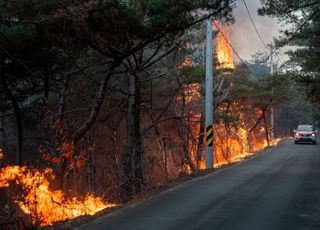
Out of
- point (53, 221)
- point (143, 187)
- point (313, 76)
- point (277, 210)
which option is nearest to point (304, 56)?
point (313, 76)

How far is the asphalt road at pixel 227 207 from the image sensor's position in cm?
Answer: 974

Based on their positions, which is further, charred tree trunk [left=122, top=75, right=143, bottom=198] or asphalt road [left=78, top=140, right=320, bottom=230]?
charred tree trunk [left=122, top=75, right=143, bottom=198]

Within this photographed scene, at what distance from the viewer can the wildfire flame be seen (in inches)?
410

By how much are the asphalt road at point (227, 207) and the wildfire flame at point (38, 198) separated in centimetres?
119

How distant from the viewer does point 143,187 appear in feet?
51.8

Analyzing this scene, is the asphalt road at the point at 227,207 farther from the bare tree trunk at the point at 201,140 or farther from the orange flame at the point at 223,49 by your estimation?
the orange flame at the point at 223,49

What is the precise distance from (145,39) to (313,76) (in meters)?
17.4

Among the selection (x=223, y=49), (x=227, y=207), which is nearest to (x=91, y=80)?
(x=227, y=207)

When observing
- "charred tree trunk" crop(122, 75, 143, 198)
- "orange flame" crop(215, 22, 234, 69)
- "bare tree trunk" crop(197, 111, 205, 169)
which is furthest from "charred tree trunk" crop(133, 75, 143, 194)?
"orange flame" crop(215, 22, 234, 69)

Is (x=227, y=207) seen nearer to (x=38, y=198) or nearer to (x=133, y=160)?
(x=38, y=198)

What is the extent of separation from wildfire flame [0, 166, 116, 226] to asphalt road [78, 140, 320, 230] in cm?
119

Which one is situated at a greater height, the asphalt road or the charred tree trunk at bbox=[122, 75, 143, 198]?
the charred tree trunk at bbox=[122, 75, 143, 198]

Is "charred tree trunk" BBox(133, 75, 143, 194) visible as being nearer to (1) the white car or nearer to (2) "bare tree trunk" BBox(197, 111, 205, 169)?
(2) "bare tree trunk" BBox(197, 111, 205, 169)

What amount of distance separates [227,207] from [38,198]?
166 inches
